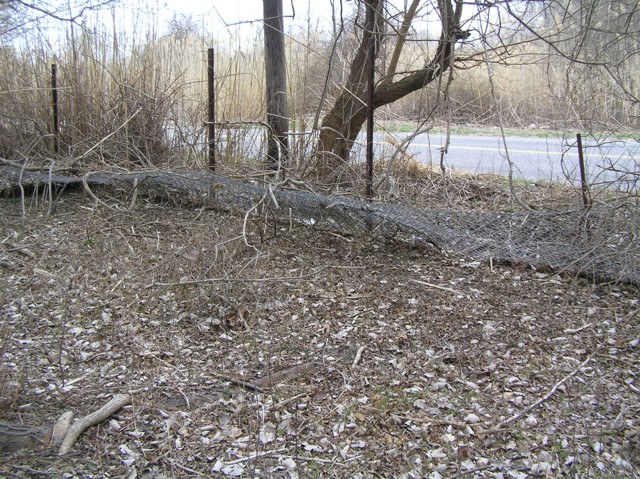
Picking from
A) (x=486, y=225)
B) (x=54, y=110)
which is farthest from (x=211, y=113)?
(x=486, y=225)

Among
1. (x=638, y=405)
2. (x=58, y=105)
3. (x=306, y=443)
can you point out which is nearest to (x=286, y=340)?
(x=306, y=443)

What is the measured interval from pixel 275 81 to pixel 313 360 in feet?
9.55

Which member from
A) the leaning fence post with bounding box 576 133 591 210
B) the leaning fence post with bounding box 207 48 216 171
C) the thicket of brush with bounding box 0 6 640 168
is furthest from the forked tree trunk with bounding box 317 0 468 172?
the leaning fence post with bounding box 576 133 591 210

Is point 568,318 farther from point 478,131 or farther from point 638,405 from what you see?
point 478,131

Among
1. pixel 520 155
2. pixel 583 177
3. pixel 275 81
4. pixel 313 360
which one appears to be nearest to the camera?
pixel 313 360

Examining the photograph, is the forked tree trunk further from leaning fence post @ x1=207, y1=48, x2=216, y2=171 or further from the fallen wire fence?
leaning fence post @ x1=207, y1=48, x2=216, y2=171

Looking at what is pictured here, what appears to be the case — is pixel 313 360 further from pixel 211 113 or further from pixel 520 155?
pixel 520 155

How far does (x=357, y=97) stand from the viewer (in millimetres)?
4512

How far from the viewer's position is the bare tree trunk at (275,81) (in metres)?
4.80

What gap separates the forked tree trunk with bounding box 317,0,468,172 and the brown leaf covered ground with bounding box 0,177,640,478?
113 centimetres

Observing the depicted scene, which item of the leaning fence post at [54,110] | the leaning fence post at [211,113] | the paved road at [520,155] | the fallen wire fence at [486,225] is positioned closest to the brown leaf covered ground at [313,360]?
the fallen wire fence at [486,225]

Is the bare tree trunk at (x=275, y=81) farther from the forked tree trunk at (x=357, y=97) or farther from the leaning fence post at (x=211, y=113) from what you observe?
the leaning fence post at (x=211, y=113)

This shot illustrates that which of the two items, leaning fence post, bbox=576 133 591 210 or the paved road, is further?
the paved road

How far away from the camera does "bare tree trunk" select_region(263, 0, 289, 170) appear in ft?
15.8
